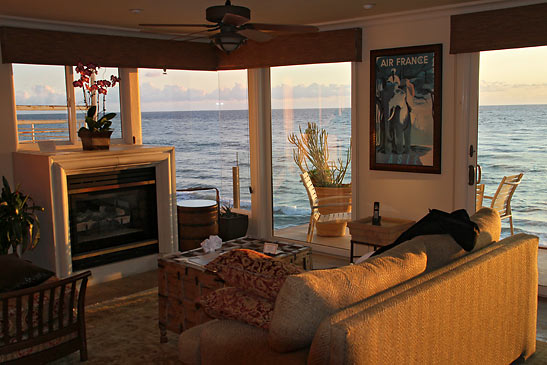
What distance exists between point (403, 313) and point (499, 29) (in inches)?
124

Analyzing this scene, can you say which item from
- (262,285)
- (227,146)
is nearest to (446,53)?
(227,146)

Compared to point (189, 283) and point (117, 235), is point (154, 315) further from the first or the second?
point (117, 235)

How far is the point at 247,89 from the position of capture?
6438 mm

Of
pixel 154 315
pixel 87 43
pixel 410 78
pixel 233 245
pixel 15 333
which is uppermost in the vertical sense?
pixel 87 43

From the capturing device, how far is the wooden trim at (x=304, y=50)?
5.37 m

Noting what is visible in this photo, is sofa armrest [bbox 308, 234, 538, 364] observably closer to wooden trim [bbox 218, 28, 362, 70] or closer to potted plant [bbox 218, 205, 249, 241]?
wooden trim [bbox 218, 28, 362, 70]

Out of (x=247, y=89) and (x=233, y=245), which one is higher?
(x=247, y=89)

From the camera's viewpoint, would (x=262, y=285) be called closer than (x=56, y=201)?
Yes

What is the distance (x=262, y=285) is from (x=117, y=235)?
337 cm

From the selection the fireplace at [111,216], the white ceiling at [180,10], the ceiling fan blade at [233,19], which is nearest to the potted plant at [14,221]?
the fireplace at [111,216]

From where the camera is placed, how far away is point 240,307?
2406 millimetres

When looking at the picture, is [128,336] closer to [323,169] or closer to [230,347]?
[230,347]

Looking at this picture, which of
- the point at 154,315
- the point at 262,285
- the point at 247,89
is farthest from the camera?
→ the point at 247,89

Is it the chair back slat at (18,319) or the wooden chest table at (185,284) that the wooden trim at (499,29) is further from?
the chair back slat at (18,319)
